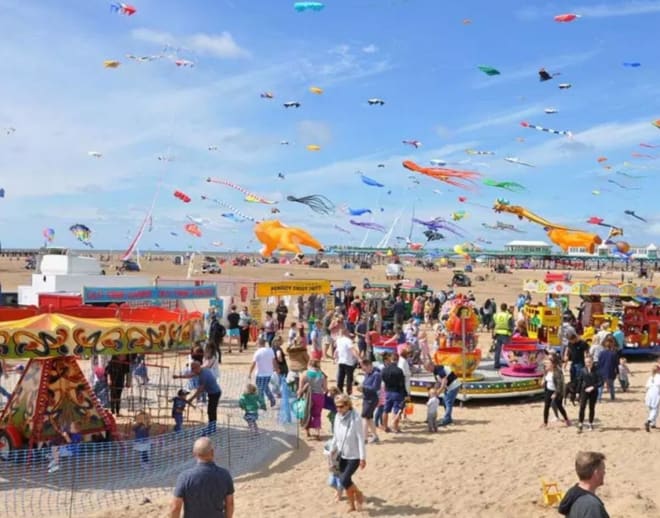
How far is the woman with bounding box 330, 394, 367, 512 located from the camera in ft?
23.1

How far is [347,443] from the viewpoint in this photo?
7027 mm

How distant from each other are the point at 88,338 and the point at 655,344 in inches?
638

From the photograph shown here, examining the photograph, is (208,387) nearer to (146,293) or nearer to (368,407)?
(368,407)

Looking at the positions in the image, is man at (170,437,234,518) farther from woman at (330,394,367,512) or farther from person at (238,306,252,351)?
person at (238,306,252,351)

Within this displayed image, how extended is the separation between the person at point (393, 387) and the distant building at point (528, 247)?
428 ft

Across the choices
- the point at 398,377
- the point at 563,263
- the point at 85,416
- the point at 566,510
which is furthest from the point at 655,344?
the point at 563,263

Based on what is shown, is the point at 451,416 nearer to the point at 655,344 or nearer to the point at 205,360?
the point at 205,360

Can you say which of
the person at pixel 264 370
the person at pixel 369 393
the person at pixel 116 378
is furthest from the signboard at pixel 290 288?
the person at pixel 369 393

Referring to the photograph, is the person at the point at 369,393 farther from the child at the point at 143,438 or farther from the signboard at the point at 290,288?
the signboard at the point at 290,288

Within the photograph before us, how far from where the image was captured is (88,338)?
876 centimetres

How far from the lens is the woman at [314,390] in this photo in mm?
10229

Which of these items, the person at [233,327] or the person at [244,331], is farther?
the person at [233,327]

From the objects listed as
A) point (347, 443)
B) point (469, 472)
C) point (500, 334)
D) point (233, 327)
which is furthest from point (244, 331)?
point (347, 443)

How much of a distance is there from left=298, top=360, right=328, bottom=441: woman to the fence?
38 cm
